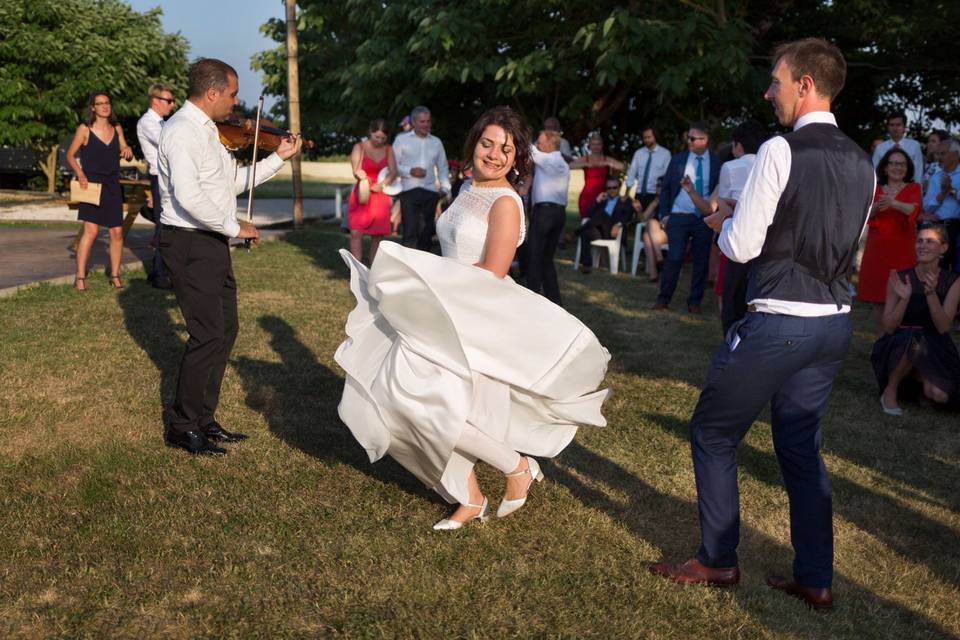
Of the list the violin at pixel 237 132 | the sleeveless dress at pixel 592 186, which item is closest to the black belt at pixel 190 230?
the violin at pixel 237 132

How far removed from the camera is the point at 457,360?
14.5 feet

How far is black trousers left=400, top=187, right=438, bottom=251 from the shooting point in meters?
12.8

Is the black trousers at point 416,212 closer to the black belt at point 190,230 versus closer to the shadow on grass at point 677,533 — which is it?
the black belt at point 190,230

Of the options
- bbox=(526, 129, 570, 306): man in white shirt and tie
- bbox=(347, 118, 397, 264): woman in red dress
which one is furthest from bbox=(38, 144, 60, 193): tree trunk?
bbox=(526, 129, 570, 306): man in white shirt and tie

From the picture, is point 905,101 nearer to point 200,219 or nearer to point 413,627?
point 200,219

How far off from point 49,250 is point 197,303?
9.46m

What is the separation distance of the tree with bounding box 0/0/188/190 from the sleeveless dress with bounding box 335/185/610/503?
82.0 feet

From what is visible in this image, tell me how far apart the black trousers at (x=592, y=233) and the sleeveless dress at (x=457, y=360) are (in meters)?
10.3

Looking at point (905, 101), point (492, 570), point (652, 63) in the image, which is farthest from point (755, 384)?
point (905, 101)

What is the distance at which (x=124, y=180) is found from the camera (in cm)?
1288

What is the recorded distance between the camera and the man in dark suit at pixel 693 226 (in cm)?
1148

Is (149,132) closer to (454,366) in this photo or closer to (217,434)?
(217,434)

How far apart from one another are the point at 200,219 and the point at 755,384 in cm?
326

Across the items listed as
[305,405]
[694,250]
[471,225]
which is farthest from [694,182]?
[471,225]
